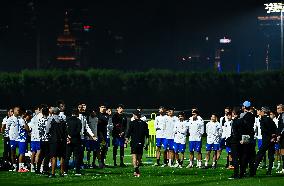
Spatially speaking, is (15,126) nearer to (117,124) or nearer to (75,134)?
(75,134)

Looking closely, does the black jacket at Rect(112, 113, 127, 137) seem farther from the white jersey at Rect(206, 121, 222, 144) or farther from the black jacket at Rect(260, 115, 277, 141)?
the black jacket at Rect(260, 115, 277, 141)

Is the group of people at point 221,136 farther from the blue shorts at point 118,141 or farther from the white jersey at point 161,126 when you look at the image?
the blue shorts at point 118,141

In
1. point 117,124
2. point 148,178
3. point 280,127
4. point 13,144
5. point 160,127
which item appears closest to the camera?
point 148,178

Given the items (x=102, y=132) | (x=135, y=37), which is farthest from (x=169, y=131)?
(x=135, y=37)

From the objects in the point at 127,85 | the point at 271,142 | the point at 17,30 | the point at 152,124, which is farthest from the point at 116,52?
the point at 271,142

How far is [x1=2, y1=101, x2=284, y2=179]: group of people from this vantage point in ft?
83.3

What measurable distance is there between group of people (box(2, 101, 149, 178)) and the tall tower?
149 meters

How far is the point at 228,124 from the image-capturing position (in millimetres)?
30938

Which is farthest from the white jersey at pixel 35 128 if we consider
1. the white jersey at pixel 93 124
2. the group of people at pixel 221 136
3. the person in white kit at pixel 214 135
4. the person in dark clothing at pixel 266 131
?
the person in dark clothing at pixel 266 131

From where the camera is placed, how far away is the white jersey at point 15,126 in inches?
1121

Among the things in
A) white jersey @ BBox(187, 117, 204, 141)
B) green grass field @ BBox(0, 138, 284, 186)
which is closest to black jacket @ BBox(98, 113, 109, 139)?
green grass field @ BBox(0, 138, 284, 186)

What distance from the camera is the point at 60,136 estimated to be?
2522 cm

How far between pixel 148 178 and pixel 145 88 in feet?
195

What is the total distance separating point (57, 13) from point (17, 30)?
28.5 feet
